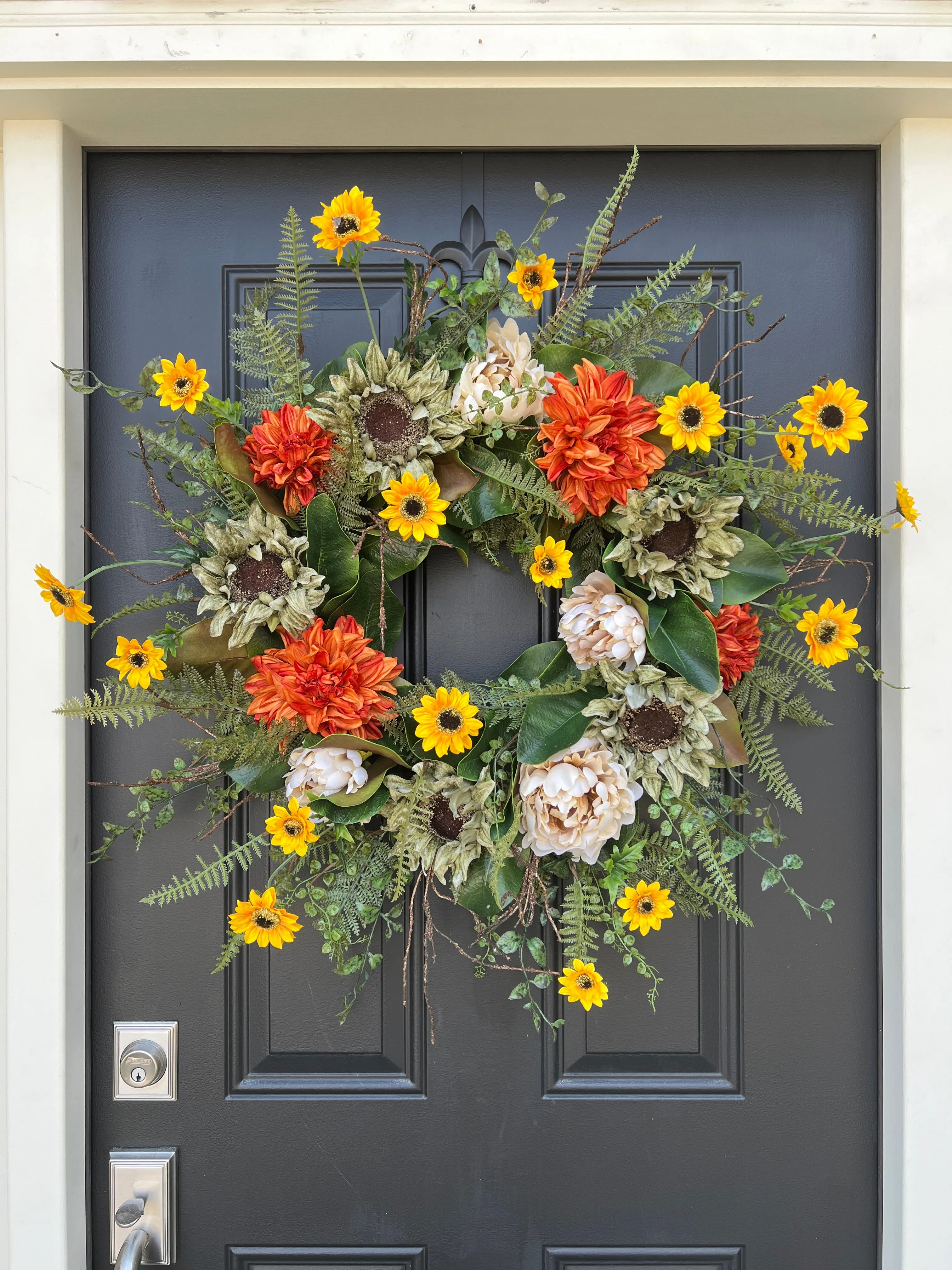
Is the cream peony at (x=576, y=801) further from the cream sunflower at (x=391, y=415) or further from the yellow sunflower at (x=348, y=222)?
the yellow sunflower at (x=348, y=222)

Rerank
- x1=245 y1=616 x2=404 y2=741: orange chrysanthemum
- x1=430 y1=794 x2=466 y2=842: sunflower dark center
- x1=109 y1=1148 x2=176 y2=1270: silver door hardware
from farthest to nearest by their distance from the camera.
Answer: x1=109 y1=1148 x2=176 y2=1270: silver door hardware
x1=430 y1=794 x2=466 y2=842: sunflower dark center
x1=245 y1=616 x2=404 y2=741: orange chrysanthemum

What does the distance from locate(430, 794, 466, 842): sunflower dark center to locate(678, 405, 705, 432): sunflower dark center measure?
0.54 m

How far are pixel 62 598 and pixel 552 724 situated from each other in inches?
24.7

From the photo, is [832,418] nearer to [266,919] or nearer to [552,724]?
[552,724]

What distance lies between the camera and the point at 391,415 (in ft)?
3.11

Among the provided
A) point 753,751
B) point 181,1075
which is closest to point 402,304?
point 753,751

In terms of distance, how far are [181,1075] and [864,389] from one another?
1437 mm

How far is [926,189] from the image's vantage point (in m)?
1.05

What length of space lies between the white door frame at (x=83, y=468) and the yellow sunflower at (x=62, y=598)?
114mm

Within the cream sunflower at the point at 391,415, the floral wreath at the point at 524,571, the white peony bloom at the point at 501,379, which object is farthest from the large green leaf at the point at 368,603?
the white peony bloom at the point at 501,379

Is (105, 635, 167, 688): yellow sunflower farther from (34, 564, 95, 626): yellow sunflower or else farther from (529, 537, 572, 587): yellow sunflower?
(529, 537, 572, 587): yellow sunflower

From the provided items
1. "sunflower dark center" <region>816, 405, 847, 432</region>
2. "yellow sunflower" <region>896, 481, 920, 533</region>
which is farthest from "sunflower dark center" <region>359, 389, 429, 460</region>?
"yellow sunflower" <region>896, 481, 920, 533</region>

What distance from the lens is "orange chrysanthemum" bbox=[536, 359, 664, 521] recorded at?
88 cm

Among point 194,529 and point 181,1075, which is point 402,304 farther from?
point 181,1075
